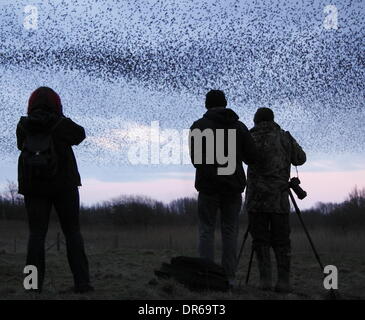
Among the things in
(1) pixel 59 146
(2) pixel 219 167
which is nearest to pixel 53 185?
(1) pixel 59 146

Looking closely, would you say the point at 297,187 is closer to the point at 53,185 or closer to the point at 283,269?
the point at 283,269

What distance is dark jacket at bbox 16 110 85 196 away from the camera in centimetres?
564

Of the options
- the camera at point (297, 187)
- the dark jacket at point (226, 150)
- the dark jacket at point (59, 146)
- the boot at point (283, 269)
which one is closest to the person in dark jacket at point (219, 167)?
the dark jacket at point (226, 150)

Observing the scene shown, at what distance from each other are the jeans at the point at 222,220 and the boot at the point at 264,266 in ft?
1.40

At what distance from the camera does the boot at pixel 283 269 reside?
649 cm

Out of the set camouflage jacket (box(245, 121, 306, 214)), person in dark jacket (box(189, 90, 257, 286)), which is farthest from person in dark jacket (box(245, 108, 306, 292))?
person in dark jacket (box(189, 90, 257, 286))

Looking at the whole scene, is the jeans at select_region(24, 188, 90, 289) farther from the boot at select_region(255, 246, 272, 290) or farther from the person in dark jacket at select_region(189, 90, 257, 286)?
the boot at select_region(255, 246, 272, 290)

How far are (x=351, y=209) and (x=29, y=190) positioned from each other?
5833 centimetres

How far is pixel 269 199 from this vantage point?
669cm

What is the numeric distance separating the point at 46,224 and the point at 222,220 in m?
1.87

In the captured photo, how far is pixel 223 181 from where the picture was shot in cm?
630

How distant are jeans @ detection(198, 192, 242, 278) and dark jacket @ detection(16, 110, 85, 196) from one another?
4.70 ft

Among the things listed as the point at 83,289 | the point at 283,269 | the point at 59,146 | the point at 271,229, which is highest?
the point at 59,146

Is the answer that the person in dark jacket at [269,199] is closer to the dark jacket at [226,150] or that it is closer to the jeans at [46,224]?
the dark jacket at [226,150]
